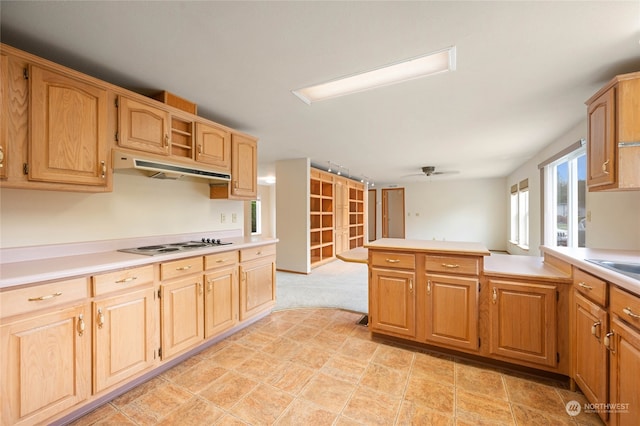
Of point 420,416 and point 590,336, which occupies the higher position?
point 590,336

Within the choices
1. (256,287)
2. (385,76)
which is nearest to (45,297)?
(256,287)

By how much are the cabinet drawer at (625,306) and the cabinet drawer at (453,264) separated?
798mm

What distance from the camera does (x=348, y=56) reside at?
1.80 m

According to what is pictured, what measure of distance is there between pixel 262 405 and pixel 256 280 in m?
1.36

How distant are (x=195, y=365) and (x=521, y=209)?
7.49 m

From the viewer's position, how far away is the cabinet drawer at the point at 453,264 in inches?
84.9

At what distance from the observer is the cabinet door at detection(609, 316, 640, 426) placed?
122 cm

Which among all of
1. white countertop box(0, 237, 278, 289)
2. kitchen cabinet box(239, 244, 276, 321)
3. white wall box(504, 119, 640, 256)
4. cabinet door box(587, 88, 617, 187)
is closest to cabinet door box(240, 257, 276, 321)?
kitchen cabinet box(239, 244, 276, 321)

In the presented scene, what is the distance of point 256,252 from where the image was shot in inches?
116

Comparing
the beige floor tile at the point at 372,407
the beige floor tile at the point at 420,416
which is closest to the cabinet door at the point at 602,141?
the beige floor tile at the point at 420,416

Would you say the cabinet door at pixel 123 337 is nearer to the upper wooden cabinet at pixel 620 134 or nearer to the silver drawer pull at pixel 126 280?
the silver drawer pull at pixel 126 280

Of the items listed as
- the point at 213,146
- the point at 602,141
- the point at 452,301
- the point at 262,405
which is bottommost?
the point at 262,405

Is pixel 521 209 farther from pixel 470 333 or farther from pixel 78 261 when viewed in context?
pixel 78 261

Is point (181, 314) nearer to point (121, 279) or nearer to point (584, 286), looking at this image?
point (121, 279)
